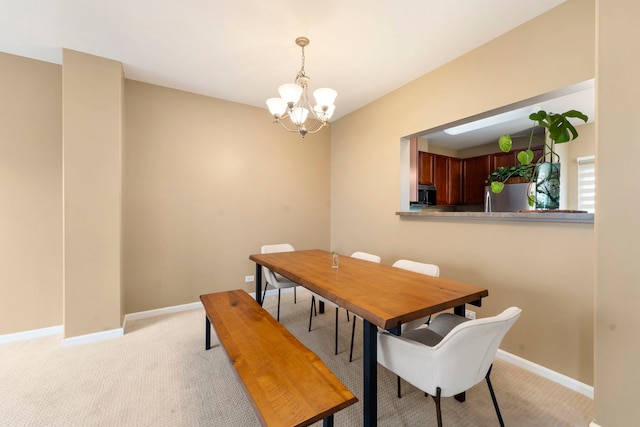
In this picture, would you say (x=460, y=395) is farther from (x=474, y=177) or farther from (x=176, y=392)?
(x=474, y=177)

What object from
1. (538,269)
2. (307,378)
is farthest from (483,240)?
(307,378)

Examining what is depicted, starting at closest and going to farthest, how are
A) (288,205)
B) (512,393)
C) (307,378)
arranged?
1. (307,378)
2. (512,393)
3. (288,205)

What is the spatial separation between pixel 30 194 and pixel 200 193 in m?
1.50

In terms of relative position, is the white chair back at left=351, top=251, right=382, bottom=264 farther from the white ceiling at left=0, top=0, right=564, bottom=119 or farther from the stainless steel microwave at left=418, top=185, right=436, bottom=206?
the stainless steel microwave at left=418, top=185, right=436, bottom=206

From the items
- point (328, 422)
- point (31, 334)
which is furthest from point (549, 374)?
point (31, 334)

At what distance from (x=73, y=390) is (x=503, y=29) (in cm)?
413

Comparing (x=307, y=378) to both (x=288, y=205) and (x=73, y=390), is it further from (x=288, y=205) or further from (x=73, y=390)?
(x=288, y=205)

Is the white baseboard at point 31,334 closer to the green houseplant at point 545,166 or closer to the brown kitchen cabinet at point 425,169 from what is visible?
the green houseplant at point 545,166

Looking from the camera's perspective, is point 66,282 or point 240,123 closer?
point 66,282

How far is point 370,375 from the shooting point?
4.26ft

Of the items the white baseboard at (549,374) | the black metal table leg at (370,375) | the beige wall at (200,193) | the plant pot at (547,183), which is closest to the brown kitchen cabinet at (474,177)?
the plant pot at (547,183)

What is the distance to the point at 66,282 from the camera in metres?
2.37

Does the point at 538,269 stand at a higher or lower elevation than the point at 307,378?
higher

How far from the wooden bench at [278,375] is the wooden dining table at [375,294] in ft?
0.89
